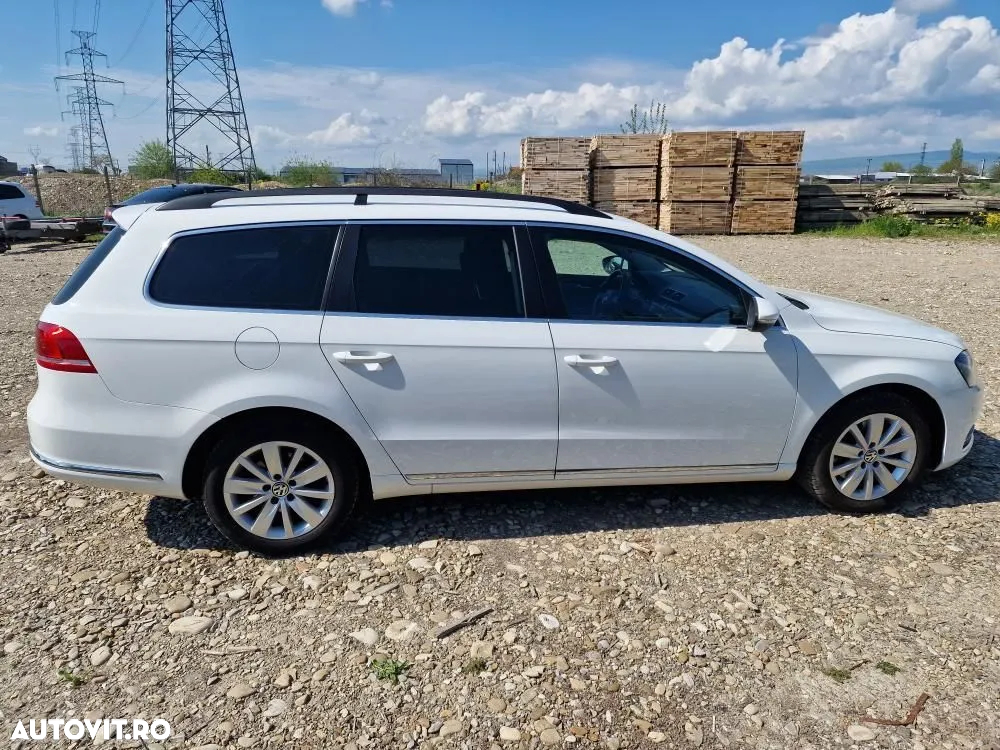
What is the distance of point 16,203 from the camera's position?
727 inches

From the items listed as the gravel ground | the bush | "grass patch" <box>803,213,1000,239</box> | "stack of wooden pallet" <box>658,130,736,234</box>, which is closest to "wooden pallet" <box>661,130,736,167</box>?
"stack of wooden pallet" <box>658,130,736,234</box>

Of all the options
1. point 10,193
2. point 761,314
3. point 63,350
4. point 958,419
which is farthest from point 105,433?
point 10,193

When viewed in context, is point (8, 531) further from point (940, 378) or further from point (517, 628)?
point (940, 378)

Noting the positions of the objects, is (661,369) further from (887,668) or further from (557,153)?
(557,153)

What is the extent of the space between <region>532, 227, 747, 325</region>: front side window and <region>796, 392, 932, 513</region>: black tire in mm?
790

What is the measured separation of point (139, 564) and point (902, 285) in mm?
11410

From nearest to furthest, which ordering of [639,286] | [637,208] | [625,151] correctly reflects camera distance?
[639,286] < [625,151] < [637,208]

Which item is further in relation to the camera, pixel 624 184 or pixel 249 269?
pixel 624 184

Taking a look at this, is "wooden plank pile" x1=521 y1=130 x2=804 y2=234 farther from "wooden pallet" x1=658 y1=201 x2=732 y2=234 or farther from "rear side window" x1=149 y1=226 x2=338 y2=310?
"rear side window" x1=149 y1=226 x2=338 y2=310

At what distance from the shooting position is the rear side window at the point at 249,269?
326 centimetres

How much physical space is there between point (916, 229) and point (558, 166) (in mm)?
9826

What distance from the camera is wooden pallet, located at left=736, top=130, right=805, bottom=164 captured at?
18.3 meters

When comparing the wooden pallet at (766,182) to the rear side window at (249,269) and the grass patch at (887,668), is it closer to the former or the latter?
the rear side window at (249,269)

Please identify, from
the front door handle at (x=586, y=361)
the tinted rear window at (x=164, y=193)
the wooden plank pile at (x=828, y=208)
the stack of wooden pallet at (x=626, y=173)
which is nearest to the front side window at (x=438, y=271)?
the front door handle at (x=586, y=361)
